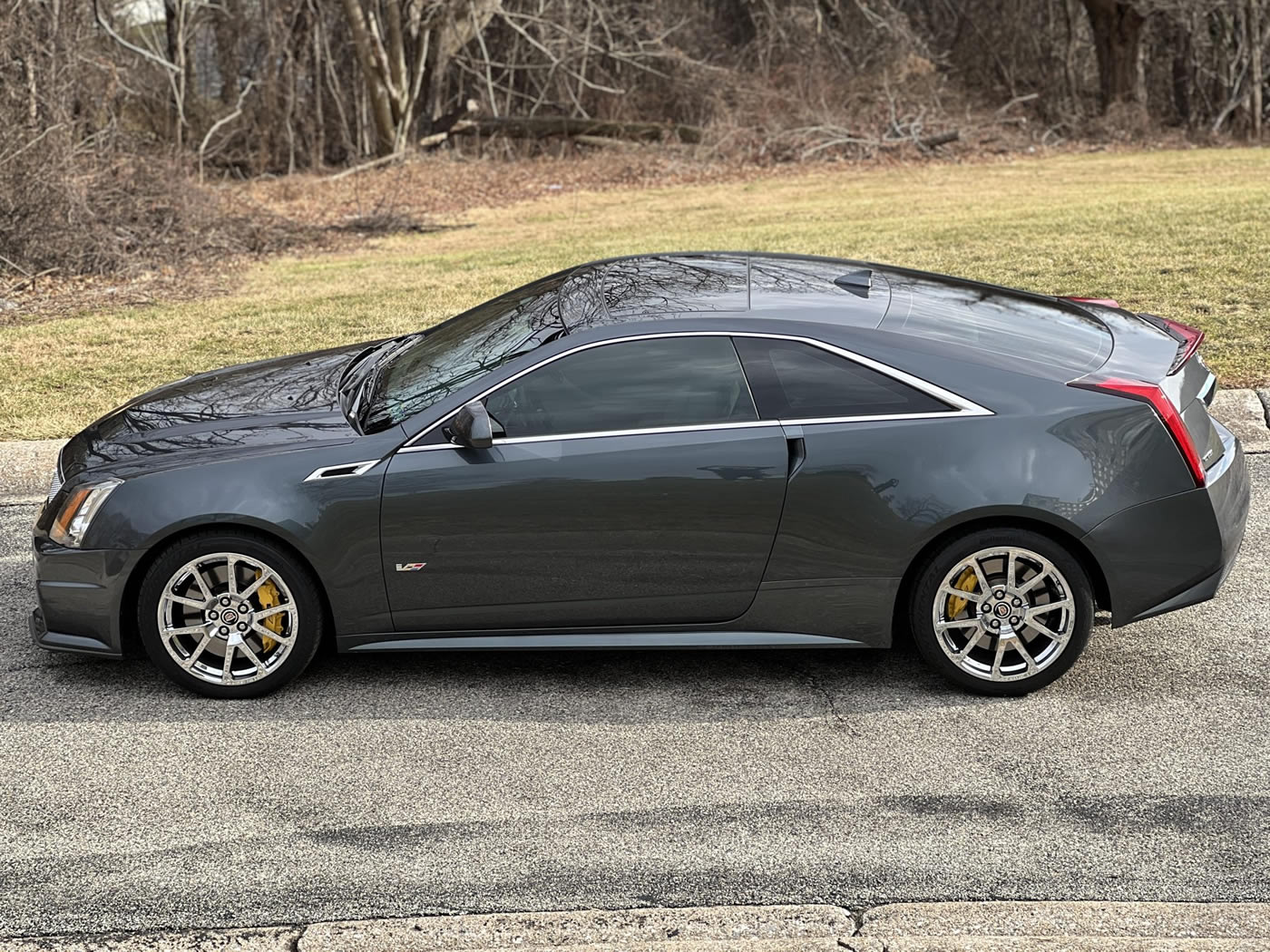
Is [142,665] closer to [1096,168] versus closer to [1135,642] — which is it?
[1135,642]

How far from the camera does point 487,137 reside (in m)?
28.7

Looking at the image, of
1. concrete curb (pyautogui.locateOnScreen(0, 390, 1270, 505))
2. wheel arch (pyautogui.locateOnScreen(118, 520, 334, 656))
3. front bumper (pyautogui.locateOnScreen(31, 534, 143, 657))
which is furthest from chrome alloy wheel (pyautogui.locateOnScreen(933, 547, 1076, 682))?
concrete curb (pyautogui.locateOnScreen(0, 390, 1270, 505))

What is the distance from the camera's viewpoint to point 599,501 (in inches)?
201

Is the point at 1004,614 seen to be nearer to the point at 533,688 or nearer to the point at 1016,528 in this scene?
the point at 1016,528

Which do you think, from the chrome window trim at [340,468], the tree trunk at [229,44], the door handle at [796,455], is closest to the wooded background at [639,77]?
the tree trunk at [229,44]

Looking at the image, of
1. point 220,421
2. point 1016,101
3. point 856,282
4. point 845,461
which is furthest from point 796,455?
point 1016,101

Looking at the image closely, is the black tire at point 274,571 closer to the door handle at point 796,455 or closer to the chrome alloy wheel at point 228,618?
the chrome alloy wheel at point 228,618

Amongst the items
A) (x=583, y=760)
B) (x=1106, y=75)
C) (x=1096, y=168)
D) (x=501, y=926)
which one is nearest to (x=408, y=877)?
(x=501, y=926)

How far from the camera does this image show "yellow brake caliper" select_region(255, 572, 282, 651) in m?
5.27

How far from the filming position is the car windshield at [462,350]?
5410 mm

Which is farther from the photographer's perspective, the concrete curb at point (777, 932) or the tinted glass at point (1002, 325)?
the tinted glass at point (1002, 325)

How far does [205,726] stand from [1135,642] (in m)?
3.64

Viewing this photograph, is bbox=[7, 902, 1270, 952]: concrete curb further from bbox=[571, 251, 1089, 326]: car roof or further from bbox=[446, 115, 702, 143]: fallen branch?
bbox=[446, 115, 702, 143]: fallen branch

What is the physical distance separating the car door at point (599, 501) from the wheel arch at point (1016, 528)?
546 millimetres
